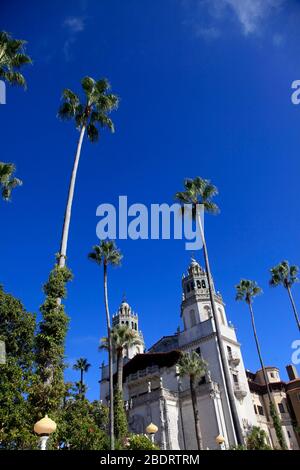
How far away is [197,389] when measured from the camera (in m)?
43.8

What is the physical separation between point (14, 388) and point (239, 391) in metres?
30.6

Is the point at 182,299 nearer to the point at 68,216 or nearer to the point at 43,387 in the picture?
the point at 68,216

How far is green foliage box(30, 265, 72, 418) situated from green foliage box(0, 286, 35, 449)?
871 millimetres

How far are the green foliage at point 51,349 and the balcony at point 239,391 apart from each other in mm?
33580

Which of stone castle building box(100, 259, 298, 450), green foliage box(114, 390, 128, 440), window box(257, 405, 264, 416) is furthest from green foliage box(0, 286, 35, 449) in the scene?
window box(257, 405, 264, 416)

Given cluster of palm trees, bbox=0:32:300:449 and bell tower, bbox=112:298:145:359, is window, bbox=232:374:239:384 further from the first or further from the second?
bell tower, bbox=112:298:145:359

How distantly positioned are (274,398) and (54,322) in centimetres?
4968

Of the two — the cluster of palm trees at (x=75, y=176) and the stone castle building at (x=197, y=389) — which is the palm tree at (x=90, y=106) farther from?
the stone castle building at (x=197, y=389)

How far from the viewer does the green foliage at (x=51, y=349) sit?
1511cm

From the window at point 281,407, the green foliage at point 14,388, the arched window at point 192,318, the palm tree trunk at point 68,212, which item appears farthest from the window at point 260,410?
the palm tree trunk at point 68,212

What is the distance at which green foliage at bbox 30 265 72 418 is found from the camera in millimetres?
15109

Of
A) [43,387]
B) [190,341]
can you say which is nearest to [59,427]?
[43,387]

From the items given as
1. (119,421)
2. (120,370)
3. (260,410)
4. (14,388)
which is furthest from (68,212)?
(260,410)

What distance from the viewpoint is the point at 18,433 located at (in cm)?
2059
